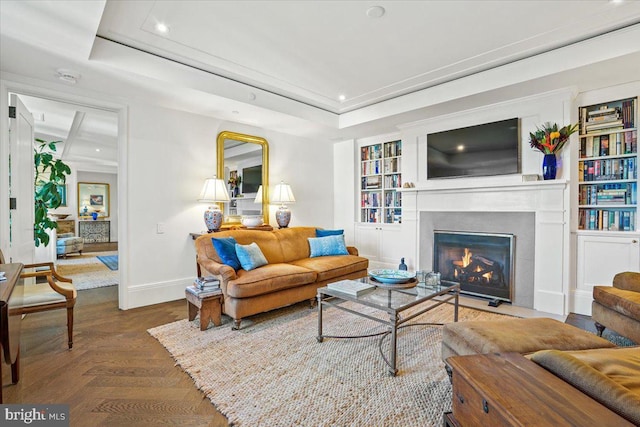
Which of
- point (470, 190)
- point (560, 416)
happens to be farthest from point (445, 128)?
point (560, 416)

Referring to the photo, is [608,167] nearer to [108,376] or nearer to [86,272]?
[108,376]

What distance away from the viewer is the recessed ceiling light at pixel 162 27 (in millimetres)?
2580

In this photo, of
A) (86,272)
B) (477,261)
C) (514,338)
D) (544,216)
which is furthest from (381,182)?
(86,272)

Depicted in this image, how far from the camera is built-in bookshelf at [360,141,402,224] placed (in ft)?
17.2

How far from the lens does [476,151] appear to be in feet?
13.1

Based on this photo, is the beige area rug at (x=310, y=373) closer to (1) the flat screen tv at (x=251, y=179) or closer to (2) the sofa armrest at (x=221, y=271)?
(2) the sofa armrest at (x=221, y=271)

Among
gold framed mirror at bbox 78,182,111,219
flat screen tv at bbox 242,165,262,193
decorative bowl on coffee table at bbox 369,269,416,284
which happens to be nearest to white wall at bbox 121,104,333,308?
flat screen tv at bbox 242,165,262,193

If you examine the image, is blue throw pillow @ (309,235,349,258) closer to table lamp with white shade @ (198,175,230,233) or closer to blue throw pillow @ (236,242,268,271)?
blue throw pillow @ (236,242,268,271)

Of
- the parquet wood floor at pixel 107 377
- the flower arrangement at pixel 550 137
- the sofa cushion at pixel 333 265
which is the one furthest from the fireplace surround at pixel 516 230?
the parquet wood floor at pixel 107 377

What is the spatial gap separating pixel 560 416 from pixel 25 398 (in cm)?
267

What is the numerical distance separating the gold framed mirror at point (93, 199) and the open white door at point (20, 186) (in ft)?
23.8

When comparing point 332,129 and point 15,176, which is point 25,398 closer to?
point 15,176

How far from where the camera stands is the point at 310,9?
2.42m

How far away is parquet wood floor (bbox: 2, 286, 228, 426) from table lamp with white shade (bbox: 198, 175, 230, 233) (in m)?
1.27
